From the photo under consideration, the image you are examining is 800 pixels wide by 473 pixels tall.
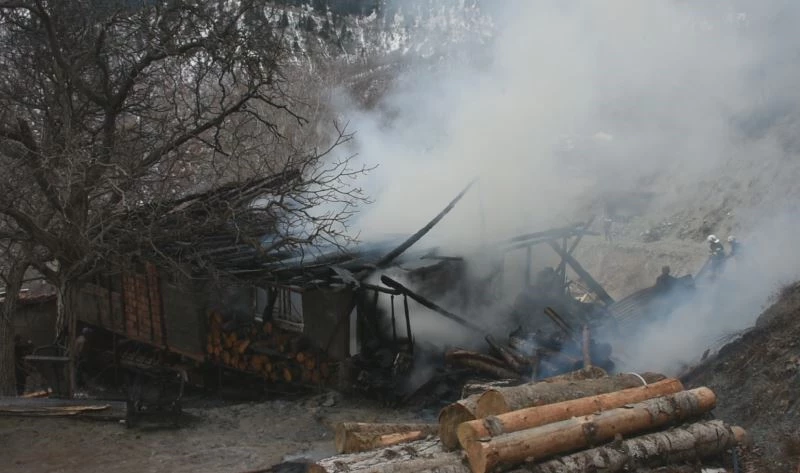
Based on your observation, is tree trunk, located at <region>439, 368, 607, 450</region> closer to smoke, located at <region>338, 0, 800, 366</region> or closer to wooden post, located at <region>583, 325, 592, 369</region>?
wooden post, located at <region>583, 325, 592, 369</region>

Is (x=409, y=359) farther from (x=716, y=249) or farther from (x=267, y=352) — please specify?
(x=716, y=249)

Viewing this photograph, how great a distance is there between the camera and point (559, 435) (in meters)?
4.77

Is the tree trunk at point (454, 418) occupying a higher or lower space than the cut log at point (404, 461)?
higher

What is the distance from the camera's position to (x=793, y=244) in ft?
Result: 39.3

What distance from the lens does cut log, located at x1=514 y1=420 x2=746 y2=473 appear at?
473cm

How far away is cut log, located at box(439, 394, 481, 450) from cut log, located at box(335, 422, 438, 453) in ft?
1.67

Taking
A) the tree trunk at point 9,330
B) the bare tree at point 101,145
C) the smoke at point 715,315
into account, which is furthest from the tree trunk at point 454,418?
the tree trunk at point 9,330

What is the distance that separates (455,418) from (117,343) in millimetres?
10733

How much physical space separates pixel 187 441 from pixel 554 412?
189 inches

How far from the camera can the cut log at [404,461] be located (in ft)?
15.2

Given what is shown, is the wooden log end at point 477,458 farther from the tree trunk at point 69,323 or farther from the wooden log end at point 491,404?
the tree trunk at point 69,323

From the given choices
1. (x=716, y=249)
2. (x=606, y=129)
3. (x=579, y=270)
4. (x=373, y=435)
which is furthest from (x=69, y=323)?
(x=606, y=129)

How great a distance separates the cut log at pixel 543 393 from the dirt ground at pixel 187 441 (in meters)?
2.84

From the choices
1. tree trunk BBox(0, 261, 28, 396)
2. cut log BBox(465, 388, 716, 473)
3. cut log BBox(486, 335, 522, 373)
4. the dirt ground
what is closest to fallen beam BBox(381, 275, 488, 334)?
cut log BBox(486, 335, 522, 373)
